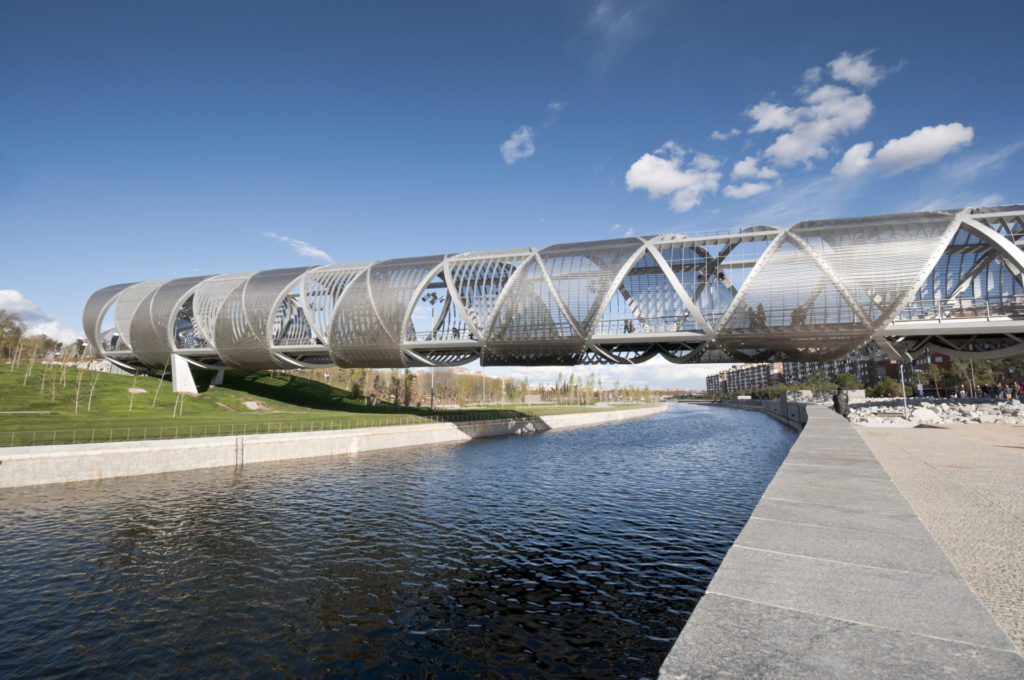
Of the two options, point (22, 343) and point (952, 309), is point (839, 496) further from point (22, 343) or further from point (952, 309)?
point (22, 343)

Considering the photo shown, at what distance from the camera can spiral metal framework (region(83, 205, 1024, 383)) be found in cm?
3083

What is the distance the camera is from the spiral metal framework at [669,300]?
30828 mm

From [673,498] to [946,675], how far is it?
1909cm

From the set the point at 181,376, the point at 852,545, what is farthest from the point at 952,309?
the point at 181,376

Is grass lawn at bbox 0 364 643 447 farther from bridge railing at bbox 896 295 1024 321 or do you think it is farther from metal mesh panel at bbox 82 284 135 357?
bridge railing at bbox 896 295 1024 321

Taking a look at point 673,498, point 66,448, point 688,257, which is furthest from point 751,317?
point 66,448

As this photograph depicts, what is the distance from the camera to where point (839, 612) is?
3.48m

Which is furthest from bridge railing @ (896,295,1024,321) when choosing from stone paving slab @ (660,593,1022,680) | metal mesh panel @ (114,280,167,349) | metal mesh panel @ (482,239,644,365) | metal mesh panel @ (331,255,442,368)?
metal mesh panel @ (114,280,167,349)

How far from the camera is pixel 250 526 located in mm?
16766

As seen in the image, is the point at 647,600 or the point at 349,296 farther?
the point at 349,296

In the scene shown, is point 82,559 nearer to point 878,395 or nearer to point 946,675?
point 946,675

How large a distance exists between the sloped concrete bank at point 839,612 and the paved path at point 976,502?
1615 millimetres

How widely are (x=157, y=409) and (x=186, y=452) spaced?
22.4 m

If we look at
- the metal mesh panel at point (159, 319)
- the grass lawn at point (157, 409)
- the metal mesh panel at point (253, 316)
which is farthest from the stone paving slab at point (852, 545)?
the metal mesh panel at point (159, 319)
